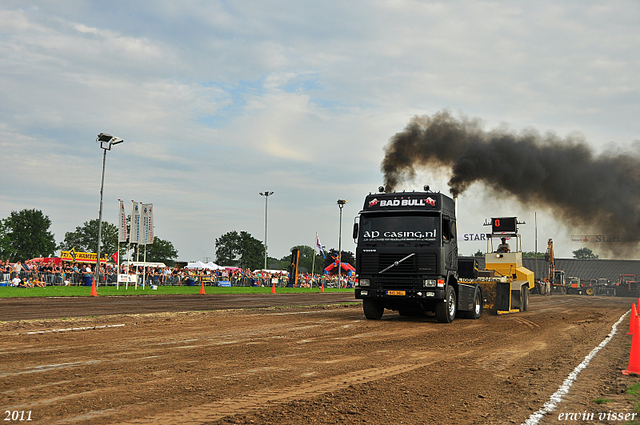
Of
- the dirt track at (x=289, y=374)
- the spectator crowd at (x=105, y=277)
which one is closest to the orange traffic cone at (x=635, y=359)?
the dirt track at (x=289, y=374)

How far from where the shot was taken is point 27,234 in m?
114

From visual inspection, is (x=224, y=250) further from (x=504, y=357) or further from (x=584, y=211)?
(x=504, y=357)

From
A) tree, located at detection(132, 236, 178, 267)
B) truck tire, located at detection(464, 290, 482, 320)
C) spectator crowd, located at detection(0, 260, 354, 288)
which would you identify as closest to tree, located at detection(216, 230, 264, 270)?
tree, located at detection(132, 236, 178, 267)

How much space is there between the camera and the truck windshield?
1525cm

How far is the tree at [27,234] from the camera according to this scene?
112 metres

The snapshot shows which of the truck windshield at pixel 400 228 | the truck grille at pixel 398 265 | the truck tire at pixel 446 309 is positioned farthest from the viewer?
the truck tire at pixel 446 309

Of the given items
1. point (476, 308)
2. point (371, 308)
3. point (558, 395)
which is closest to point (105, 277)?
point (371, 308)

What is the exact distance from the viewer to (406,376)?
23.8 ft

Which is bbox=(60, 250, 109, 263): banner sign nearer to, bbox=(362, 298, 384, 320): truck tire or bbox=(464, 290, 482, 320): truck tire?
bbox=(362, 298, 384, 320): truck tire

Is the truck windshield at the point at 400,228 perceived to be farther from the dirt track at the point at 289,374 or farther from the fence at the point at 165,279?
the fence at the point at 165,279

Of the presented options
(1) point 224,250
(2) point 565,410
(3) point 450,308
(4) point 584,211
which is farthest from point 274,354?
(1) point 224,250

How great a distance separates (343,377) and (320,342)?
11.8 ft

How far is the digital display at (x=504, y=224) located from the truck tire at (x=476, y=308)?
5507mm

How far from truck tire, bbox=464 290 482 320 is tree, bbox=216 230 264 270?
134 meters
